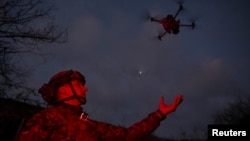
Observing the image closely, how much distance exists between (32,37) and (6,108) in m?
3.07

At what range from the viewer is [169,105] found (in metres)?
3.97

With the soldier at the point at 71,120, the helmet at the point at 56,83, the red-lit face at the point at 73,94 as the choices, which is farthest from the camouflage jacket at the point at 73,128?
the helmet at the point at 56,83

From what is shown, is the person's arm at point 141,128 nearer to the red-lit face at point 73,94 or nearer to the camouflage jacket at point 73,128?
the camouflage jacket at point 73,128

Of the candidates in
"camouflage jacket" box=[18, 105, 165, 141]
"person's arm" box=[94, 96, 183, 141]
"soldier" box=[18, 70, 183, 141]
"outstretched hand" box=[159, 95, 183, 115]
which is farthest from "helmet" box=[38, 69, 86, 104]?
"outstretched hand" box=[159, 95, 183, 115]

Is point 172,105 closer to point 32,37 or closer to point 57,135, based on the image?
point 57,135

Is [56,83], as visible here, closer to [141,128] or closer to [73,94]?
[73,94]

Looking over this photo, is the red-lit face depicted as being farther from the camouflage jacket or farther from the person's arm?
the person's arm

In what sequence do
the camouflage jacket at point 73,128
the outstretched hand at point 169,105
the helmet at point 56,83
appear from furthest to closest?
the helmet at point 56,83
the outstretched hand at point 169,105
the camouflage jacket at point 73,128

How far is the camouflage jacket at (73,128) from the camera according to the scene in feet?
11.7

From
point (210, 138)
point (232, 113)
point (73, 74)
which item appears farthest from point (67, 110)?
point (232, 113)

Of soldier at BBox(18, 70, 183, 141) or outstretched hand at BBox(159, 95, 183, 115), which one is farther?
outstretched hand at BBox(159, 95, 183, 115)

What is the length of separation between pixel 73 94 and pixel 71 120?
38 centimetres

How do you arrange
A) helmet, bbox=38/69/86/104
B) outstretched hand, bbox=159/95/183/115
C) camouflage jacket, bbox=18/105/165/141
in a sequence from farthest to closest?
helmet, bbox=38/69/86/104, outstretched hand, bbox=159/95/183/115, camouflage jacket, bbox=18/105/165/141

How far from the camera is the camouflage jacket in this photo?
357cm
